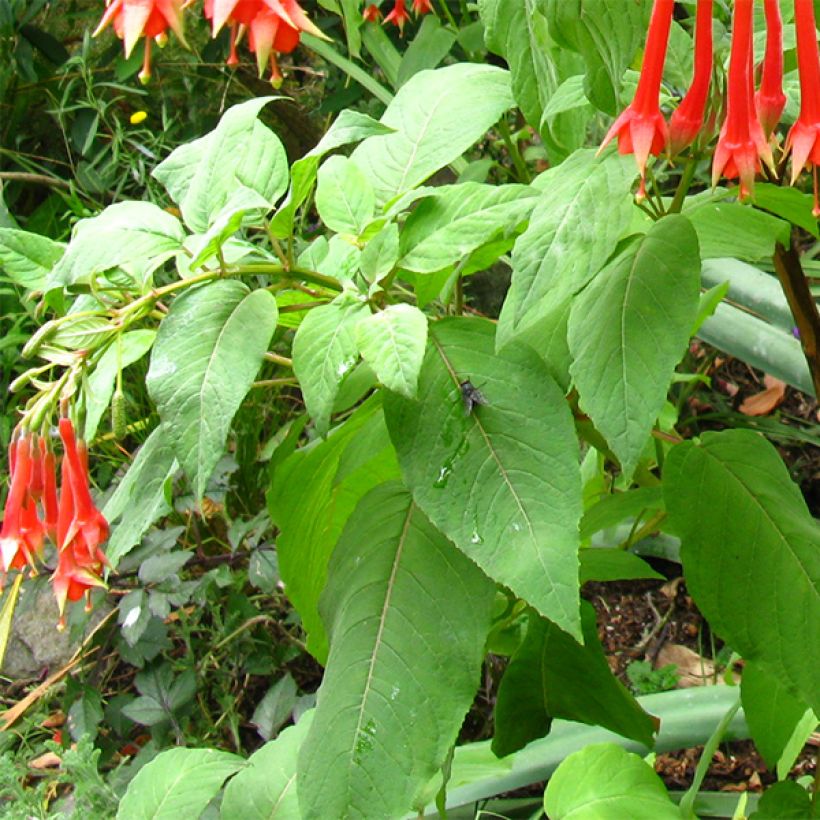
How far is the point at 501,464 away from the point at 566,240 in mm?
132

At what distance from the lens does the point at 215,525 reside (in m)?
1.74

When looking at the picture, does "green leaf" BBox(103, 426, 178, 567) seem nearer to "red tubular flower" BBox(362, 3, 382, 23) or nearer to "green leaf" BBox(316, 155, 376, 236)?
"green leaf" BBox(316, 155, 376, 236)

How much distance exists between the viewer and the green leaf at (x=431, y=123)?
2.16ft

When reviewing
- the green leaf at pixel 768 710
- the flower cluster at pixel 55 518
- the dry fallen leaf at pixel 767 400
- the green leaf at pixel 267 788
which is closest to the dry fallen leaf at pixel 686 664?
the dry fallen leaf at pixel 767 400

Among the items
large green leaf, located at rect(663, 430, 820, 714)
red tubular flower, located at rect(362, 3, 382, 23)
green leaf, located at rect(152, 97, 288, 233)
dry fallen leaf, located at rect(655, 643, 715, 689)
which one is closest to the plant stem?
large green leaf, located at rect(663, 430, 820, 714)

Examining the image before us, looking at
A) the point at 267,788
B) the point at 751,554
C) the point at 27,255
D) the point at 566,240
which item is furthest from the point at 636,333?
the point at 267,788

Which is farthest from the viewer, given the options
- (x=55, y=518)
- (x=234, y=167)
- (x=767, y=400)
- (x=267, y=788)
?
(x=767, y=400)

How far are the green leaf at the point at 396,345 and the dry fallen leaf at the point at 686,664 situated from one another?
109 cm

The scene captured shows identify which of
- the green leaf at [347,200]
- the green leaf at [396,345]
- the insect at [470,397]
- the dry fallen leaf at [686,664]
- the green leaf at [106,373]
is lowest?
the dry fallen leaf at [686,664]

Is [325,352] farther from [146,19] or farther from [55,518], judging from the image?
[55,518]

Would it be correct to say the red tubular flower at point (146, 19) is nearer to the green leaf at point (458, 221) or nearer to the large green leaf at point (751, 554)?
the green leaf at point (458, 221)

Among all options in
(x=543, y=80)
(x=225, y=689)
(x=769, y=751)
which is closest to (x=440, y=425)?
(x=543, y=80)

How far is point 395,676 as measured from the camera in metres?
→ 0.59

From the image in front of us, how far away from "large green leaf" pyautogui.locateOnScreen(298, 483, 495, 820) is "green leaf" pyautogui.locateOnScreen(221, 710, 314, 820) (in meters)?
0.25
